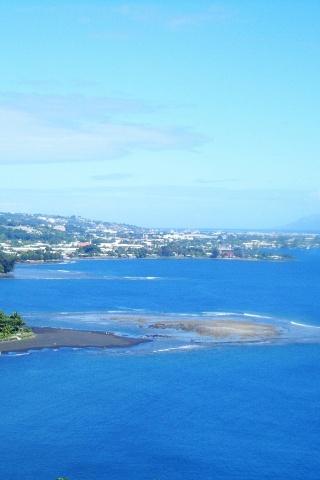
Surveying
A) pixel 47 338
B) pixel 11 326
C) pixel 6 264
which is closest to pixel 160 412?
pixel 47 338

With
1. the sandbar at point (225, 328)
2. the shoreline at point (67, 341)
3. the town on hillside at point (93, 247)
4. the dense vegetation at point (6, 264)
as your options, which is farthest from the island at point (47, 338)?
the town on hillside at point (93, 247)

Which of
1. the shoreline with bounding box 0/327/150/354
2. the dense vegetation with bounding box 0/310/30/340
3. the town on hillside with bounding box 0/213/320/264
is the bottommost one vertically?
the shoreline with bounding box 0/327/150/354

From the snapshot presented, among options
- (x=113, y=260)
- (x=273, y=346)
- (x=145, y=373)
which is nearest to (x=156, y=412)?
(x=145, y=373)

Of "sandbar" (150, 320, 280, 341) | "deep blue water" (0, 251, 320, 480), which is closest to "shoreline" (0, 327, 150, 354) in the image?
"deep blue water" (0, 251, 320, 480)

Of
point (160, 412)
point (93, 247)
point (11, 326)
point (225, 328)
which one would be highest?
point (93, 247)

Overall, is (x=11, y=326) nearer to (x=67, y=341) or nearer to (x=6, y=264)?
(x=67, y=341)

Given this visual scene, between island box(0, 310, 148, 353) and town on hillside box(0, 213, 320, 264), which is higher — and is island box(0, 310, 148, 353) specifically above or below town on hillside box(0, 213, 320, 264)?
below

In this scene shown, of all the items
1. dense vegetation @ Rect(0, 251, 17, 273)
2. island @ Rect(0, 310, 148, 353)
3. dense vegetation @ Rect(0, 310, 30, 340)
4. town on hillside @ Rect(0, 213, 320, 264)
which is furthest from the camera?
town on hillside @ Rect(0, 213, 320, 264)

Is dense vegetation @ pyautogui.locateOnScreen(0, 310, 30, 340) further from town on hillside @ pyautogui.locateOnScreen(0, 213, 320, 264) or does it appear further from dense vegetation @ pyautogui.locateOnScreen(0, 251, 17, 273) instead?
town on hillside @ pyautogui.locateOnScreen(0, 213, 320, 264)
